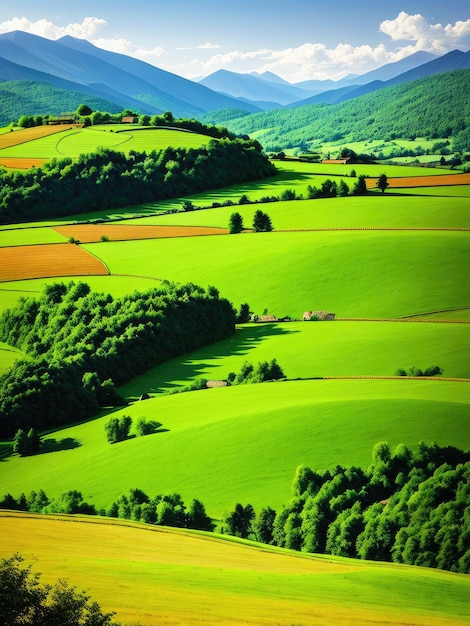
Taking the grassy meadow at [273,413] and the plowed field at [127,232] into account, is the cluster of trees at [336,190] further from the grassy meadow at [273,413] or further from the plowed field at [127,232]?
the plowed field at [127,232]

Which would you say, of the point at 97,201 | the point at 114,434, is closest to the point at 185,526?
the point at 114,434

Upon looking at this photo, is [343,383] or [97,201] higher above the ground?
[97,201]

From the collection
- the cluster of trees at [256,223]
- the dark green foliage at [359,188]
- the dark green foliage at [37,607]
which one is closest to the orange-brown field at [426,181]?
the dark green foliage at [359,188]

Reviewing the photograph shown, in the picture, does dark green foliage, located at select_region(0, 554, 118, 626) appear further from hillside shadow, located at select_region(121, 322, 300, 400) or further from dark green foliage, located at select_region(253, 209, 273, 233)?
dark green foliage, located at select_region(253, 209, 273, 233)

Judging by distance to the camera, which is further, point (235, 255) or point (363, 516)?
point (235, 255)

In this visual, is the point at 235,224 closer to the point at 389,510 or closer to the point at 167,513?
the point at 167,513

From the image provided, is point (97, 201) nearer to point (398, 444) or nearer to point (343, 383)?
point (343, 383)
